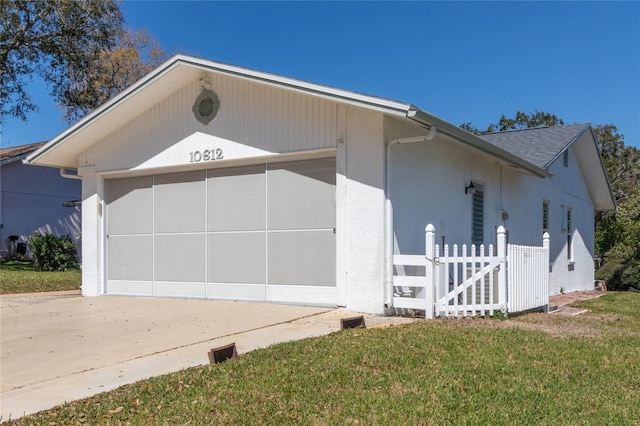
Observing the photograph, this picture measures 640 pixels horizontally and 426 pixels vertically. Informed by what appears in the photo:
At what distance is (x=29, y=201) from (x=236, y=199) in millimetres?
19113

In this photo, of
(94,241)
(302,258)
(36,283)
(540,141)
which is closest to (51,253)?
(36,283)

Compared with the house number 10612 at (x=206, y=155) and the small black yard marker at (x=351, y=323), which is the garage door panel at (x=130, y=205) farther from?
the small black yard marker at (x=351, y=323)

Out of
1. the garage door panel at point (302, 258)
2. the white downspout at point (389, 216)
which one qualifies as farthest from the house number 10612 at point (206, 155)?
the white downspout at point (389, 216)

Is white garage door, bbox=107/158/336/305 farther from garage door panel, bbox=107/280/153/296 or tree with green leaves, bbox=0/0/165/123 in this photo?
tree with green leaves, bbox=0/0/165/123

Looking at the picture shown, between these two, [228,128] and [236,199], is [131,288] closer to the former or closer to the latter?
[236,199]

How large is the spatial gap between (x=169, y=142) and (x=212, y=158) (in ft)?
4.05

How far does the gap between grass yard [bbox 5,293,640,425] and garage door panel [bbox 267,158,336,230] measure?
10.6ft

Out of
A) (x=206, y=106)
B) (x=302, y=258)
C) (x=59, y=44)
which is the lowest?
(x=302, y=258)

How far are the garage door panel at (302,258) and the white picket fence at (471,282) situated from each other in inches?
49.1

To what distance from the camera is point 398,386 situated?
4.84m

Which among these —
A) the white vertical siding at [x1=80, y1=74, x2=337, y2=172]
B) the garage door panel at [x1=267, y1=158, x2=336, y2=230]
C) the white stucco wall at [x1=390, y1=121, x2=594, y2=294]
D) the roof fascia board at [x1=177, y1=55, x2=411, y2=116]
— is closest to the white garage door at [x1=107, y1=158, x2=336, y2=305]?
the garage door panel at [x1=267, y1=158, x2=336, y2=230]

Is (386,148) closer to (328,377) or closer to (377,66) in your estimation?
(328,377)

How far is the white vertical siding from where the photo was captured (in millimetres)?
9858

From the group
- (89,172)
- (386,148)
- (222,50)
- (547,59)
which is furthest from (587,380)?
(222,50)
